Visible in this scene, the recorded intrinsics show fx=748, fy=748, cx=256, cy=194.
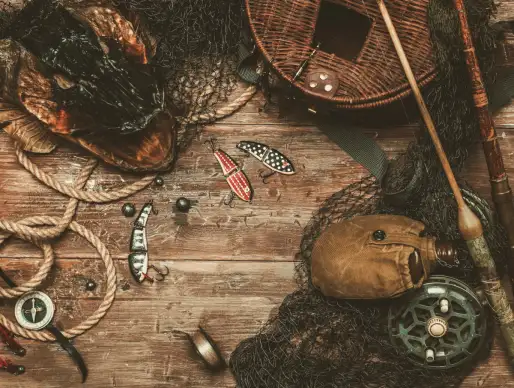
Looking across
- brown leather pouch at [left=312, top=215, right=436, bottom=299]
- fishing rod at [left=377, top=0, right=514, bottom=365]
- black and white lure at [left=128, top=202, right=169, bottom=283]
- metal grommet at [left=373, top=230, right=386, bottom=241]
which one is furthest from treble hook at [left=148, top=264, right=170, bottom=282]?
fishing rod at [left=377, top=0, right=514, bottom=365]

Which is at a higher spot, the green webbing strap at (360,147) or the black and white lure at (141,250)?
the green webbing strap at (360,147)

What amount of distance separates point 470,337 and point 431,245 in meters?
0.45

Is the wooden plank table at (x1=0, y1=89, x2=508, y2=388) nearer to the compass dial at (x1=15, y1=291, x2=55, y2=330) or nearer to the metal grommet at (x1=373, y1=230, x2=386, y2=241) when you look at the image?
the compass dial at (x1=15, y1=291, x2=55, y2=330)

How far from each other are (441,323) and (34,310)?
192 cm

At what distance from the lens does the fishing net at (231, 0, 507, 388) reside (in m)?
3.39

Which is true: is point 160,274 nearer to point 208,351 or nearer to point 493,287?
point 208,351

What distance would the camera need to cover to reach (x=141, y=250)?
12.0 ft

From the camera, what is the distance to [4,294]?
3.56 meters

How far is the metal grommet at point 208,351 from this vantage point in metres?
3.48

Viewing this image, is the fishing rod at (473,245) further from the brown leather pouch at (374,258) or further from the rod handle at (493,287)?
the brown leather pouch at (374,258)

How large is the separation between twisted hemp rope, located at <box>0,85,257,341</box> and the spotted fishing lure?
0.22m

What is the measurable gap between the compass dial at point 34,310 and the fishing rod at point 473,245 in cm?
197

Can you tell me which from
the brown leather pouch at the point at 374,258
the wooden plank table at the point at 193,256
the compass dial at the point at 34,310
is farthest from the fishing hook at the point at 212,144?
the compass dial at the point at 34,310

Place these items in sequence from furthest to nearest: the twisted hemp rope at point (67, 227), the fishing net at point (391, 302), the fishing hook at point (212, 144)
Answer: the fishing hook at point (212, 144) → the twisted hemp rope at point (67, 227) → the fishing net at point (391, 302)
